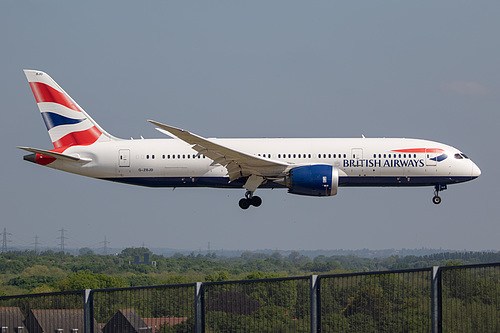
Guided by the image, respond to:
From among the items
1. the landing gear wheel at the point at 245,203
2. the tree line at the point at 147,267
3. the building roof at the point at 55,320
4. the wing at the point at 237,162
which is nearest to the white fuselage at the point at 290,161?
the wing at the point at 237,162

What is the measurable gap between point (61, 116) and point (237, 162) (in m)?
12.4

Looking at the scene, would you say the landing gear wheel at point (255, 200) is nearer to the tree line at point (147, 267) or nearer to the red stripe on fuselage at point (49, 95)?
the tree line at point (147, 267)

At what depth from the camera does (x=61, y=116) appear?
42.4m

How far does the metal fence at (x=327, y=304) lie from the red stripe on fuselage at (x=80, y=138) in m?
28.7

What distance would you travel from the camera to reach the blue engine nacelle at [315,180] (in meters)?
35.5

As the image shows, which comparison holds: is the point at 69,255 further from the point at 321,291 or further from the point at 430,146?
the point at 321,291

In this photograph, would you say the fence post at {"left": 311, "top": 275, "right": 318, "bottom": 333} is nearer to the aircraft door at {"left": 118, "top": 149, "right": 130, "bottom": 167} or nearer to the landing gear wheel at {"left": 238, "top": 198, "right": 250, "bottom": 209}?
the landing gear wheel at {"left": 238, "top": 198, "right": 250, "bottom": 209}

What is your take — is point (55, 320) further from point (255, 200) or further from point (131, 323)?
point (255, 200)

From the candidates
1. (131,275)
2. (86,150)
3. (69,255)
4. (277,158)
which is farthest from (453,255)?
(69,255)

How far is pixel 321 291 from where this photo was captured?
1277cm

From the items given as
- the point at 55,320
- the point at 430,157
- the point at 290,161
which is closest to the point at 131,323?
the point at 55,320

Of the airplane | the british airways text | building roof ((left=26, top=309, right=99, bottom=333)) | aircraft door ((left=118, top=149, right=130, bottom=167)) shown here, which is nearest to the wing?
the airplane

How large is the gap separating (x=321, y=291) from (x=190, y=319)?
98.1 inches

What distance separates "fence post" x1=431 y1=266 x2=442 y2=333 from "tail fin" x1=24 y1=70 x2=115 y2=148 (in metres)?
30.9
